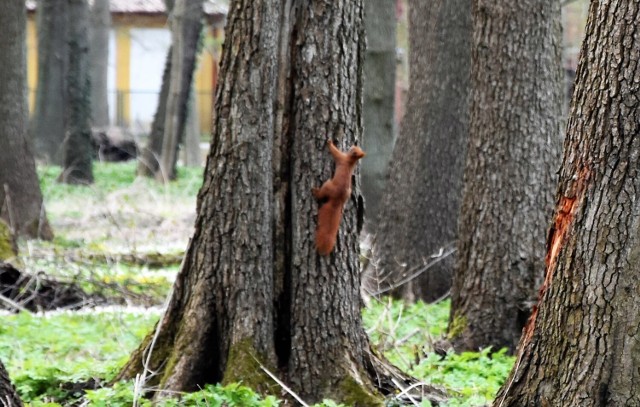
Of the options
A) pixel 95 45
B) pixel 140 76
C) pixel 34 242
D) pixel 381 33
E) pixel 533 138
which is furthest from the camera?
pixel 140 76

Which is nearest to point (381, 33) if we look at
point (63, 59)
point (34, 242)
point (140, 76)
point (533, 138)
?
point (34, 242)

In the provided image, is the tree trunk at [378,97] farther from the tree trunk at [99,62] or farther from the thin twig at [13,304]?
the tree trunk at [99,62]

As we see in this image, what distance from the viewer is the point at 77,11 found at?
75.2ft

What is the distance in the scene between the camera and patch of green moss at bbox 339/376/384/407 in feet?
18.3

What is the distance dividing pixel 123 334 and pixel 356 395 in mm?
3482

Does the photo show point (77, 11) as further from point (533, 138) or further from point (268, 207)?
point (268, 207)

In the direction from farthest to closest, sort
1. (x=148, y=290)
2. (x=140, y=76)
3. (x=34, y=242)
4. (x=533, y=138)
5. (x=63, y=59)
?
(x=140, y=76), (x=63, y=59), (x=34, y=242), (x=148, y=290), (x=533, y=138)

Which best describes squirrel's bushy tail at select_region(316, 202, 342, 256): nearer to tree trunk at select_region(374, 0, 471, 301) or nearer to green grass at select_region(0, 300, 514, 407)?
green grass at select_region(0, 300, 514, 407)

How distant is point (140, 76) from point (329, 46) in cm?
4103

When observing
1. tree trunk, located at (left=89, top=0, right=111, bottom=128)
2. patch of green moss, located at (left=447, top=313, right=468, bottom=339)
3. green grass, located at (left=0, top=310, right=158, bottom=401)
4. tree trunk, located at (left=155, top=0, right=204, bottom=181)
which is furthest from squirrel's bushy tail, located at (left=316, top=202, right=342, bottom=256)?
tree trunk, located at (left=89, top=0, right=111, bottom=128)

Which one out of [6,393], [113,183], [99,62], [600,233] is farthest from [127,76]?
[600,233]

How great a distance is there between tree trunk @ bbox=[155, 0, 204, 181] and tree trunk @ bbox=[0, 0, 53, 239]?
8057 mm

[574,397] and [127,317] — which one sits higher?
[574,397]

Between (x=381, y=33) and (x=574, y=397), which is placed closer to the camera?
(x=574, y=397)
